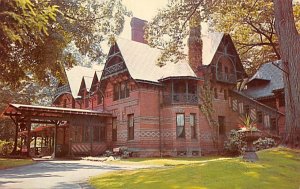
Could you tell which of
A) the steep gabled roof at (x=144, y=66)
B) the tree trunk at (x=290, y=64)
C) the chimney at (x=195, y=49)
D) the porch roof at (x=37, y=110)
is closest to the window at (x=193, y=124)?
the steep gabled roof at (x=144, y=66)

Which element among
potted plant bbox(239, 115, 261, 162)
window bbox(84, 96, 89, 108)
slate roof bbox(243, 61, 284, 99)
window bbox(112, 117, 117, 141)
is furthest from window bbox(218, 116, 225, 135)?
potted plant bbox(239, 115, 261, 162)

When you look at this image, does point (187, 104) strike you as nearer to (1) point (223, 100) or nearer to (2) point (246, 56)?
(1) point (223, 100)

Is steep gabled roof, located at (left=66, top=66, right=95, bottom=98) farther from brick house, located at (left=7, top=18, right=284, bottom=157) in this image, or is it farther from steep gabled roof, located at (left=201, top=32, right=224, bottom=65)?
steep gabled roof, located at (left=201, top=32, right=224, bottom=65)

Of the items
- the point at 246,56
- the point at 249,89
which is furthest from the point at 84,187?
the point at 246,56

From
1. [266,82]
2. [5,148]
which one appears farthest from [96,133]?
[266,82]

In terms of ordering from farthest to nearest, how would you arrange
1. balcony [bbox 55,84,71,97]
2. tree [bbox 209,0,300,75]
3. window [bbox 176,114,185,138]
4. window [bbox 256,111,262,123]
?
balcony [bbox 55,84,71,97], window [bbox 256,111,262,123], window [bbox 176,114,185,138], tree [bbox 209,0,300,75]

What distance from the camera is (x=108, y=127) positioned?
33.1 meters

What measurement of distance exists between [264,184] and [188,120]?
67.8ft

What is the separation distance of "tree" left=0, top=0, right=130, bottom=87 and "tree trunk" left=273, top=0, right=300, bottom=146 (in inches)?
408

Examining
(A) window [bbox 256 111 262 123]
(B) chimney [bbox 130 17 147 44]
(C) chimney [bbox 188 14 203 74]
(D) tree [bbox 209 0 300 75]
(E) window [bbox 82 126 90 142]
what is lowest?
(E) window [bbox 82 126 90 142]

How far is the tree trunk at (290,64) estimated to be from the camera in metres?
15.4

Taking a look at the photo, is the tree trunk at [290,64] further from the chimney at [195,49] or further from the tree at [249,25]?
the chimney at [195,49]

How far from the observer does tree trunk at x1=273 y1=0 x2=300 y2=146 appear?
15.4 m

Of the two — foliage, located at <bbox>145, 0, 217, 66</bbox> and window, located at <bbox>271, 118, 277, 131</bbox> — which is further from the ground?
foliage, located at <bbox>145, 0, 217, 66</bbox>
